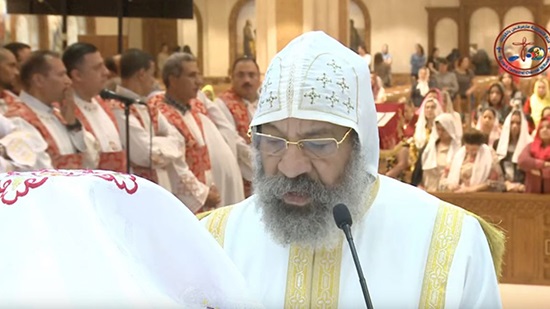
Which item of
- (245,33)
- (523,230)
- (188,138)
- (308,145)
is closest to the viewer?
(308,145)

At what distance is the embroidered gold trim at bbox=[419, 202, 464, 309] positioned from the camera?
2863 mm

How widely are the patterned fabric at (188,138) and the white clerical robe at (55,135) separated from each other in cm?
114

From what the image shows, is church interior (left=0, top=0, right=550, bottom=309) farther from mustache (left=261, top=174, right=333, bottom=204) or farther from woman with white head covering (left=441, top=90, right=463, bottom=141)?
mustache (left=261, top=174, right=333, bottom=204)

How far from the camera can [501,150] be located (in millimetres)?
9828

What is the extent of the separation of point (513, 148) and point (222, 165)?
2852 mm

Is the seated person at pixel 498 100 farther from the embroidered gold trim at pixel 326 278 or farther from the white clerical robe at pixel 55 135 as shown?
the embroidered gold trim at pixel 326 278

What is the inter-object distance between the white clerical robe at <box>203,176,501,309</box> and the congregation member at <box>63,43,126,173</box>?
3.92 meters

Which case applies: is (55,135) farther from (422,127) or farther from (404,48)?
(404,48)

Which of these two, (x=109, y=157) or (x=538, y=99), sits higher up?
(x=538, y=99)

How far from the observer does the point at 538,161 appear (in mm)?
9344

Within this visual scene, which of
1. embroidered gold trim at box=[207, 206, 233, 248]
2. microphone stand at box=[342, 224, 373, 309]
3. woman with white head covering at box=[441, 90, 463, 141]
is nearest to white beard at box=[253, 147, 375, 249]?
embroidered gold trim at box=[207, 206, 233, 248]

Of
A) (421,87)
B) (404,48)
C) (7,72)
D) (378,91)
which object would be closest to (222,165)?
(7,72)

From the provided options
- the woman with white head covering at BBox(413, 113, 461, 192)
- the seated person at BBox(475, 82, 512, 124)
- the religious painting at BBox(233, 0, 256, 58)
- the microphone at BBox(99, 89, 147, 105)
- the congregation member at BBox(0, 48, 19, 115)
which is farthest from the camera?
the religious painting at BBox(233, 0, 256, 58)

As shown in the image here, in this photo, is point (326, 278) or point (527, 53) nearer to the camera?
point (326, 278)
